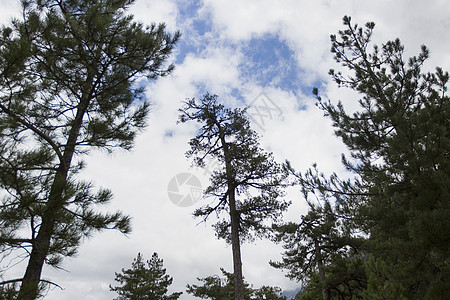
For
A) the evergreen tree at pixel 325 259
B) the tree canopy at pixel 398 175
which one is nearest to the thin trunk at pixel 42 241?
the tree canopy at pixel 398 175

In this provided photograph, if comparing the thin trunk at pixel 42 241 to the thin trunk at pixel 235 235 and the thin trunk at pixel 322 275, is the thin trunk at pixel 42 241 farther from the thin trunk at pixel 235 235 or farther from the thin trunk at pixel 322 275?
the thin trunk at pixel 322 275

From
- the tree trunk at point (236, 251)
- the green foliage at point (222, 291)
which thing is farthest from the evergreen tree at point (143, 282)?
the tree trunk at point (236, 251)

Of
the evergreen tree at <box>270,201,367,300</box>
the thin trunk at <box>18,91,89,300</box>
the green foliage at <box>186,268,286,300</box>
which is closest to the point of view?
the thin trunk at <box>18,91,89,300</box>

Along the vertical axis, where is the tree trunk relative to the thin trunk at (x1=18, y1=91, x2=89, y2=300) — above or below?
above

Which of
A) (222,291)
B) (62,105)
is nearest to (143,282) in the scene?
(222,291)

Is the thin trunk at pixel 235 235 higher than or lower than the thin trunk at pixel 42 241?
higher

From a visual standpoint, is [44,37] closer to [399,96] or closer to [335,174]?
[335,174]

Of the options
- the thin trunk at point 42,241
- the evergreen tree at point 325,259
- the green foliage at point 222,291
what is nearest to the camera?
the thin trunk at point 42,241

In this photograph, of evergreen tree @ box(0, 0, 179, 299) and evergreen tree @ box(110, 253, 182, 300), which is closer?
evergreen tree @ box(0, 0, 179, 299)

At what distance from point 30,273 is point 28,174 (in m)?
1.58

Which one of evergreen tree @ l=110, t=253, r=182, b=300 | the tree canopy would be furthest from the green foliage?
the tree canopy

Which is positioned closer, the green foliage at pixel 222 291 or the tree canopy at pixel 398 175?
the tree canopy at pixel 398 175

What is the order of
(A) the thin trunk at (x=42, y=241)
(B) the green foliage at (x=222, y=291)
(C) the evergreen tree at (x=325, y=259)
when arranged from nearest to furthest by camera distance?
(A) the thin trunk at (x=42, y=241) < (C) the evergreen tree at (x=325, y=259) < (B) the green foliage at (x=222, y=291)

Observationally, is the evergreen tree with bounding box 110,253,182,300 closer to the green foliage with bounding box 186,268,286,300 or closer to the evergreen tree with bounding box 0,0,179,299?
the green foliage with bounding box 186,268,286,300
